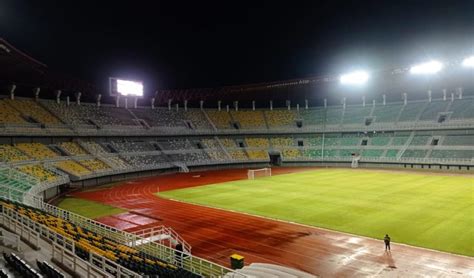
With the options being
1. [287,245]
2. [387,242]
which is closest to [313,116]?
[287,245]

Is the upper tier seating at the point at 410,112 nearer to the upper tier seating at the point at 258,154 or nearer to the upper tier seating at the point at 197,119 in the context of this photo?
the upper tier seating at the point at 258,154

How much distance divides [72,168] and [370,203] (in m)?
37.3

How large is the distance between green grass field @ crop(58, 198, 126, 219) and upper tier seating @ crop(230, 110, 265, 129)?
151ft

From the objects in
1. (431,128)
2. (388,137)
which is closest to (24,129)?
(388,137)

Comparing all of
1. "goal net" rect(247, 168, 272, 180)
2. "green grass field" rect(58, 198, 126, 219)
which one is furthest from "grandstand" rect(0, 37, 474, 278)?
"goal net" rect(247, 168, 272, 180)

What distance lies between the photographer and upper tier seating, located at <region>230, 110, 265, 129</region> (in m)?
75.6

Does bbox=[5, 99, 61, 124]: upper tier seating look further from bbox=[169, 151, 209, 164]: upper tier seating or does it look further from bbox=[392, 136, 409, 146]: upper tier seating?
bbox=[392, 136, 409, 146]: upper tier seating

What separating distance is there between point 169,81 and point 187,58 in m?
7.50

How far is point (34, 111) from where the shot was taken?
50.0m

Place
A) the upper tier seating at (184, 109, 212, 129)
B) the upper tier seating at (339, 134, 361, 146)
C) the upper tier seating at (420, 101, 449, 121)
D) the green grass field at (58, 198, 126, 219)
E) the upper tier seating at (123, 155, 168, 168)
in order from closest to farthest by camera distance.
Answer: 1. the green grass field at (58, 198, 126, 219)
2. the upper tier seating at (123, 155, 168, 168)
3. the upper tier seating at (420, 101, 449, 121)
4. the upper tier seating at (339, 134, 361, 146)
5. the upper tier seating at (184, 109, 212, 129)

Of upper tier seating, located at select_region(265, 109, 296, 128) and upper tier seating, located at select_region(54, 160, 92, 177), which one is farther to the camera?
upper tier seating, located at select_region(265, 109, 296, 128)

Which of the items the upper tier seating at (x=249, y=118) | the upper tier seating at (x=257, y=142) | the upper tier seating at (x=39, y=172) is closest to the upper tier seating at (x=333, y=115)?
the upper tier seating at (x=257, y=142)

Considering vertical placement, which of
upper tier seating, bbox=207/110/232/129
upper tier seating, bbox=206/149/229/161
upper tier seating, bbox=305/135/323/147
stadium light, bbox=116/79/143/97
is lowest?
upper tier seating, bbox=206/149/229/161

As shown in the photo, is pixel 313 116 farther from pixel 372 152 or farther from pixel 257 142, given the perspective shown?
pixel 372 152
